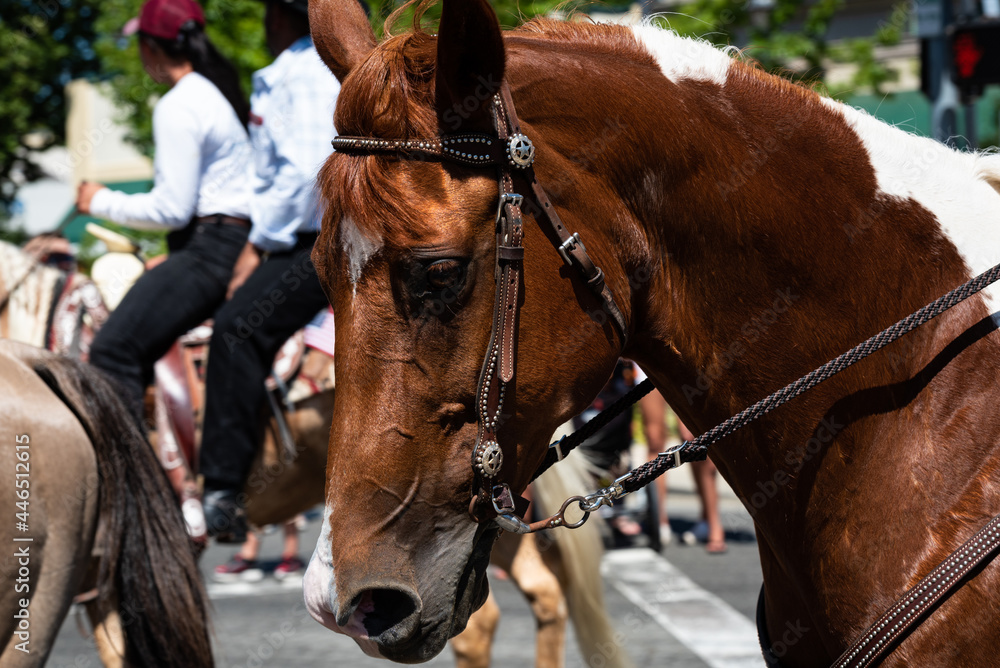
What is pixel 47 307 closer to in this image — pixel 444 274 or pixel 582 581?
pixel 582 581

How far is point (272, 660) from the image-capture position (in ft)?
16.8

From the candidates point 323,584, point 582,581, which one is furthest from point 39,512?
point 582,581

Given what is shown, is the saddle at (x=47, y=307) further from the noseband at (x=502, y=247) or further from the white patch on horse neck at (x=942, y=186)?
the white patch on horse neck at (x=942, y=186)

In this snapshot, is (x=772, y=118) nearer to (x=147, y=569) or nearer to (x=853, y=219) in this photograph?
(x=853, y=219)

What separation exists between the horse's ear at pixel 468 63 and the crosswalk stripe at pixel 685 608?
3.36m

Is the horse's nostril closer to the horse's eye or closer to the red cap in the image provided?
the horse's eye

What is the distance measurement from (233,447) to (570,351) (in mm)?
2968

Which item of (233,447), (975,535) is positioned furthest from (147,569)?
(975,535)

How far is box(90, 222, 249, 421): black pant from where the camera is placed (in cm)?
414

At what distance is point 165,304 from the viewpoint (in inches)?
164

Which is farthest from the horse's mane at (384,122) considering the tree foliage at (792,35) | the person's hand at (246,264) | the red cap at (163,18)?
the tree foliage at (792,35)

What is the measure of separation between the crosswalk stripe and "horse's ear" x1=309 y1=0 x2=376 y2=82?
334 cm

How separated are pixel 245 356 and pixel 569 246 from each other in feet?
9.59

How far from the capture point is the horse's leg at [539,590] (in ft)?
13.8
